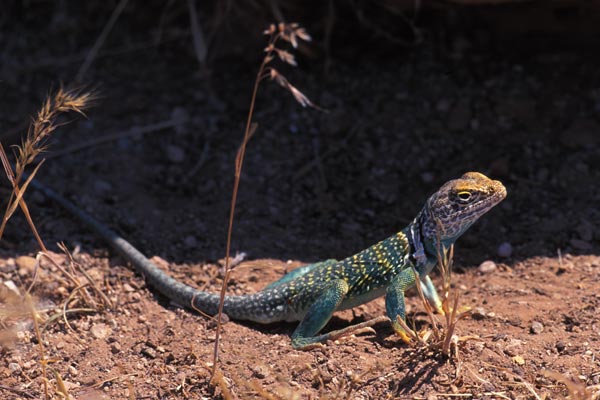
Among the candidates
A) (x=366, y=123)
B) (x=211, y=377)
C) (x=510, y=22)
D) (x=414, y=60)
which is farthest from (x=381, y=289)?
(x=510, y=22)

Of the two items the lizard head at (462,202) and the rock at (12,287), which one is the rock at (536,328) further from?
the rock at (12,287)

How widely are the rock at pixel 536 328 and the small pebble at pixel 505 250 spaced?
91 centimetres

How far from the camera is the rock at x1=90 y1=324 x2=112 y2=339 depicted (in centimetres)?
495

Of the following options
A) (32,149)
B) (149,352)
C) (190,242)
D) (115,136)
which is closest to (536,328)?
(149,352)

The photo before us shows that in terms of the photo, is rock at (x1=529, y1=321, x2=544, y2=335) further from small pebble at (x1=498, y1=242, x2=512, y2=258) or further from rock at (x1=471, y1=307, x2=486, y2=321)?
small pebble at (x1=498, y1=242, x2=512, y2=258)

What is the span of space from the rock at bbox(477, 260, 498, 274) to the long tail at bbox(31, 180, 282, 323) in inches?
61.6

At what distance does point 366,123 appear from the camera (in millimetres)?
6801

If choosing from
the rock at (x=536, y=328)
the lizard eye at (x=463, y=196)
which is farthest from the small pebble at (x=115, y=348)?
the rock at (x=536, y=328)

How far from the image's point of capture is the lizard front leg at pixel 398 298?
4.68 metres

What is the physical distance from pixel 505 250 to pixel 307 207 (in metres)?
1.56

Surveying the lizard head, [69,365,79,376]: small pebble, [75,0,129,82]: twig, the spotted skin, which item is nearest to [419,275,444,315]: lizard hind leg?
the spotted skin

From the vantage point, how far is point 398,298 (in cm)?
480

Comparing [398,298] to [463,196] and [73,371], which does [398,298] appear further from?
[73,371]

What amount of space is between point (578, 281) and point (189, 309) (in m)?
2.63
